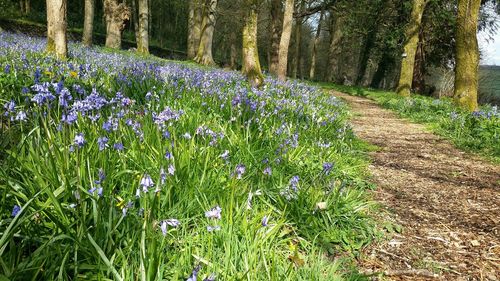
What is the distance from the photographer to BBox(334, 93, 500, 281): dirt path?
2881 mm

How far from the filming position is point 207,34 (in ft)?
76.2

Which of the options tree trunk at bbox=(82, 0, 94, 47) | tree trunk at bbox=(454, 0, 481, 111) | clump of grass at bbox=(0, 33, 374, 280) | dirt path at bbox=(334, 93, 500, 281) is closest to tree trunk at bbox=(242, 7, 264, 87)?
dirt path at bbox=(334, 93, 500, 281)

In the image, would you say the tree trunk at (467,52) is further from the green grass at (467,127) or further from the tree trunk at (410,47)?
the tree trunk at (410,47)

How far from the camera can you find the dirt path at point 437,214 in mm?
2881

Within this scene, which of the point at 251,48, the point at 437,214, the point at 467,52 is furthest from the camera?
the point at 467,52

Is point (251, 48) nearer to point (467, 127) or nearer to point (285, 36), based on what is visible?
point (285, 36)

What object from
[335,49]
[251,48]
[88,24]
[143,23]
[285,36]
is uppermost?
[143,23]

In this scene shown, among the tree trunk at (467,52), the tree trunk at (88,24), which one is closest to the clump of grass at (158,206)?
the tree trunk at (467,52)

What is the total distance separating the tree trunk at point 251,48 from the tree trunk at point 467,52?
642 cm

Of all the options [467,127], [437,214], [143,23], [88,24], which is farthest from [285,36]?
[143,23]

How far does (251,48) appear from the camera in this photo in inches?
417

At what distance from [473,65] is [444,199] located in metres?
9.38

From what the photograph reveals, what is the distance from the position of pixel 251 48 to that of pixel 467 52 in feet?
22.0

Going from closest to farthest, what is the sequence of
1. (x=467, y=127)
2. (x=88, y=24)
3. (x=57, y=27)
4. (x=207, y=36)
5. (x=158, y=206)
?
(x=158, y=206), (x=467, y=127), (x=57, y=27), (x=88, y=24), (x=207, y=36)
